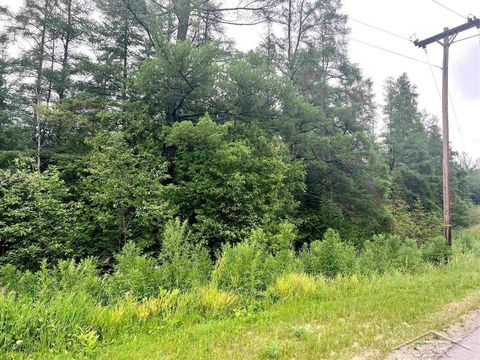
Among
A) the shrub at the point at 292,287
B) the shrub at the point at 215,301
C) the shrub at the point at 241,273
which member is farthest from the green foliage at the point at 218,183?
the shrub at the point at 215,301

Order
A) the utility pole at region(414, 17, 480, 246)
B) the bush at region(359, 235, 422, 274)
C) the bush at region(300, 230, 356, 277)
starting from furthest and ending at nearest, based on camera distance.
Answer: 1. the utility pole at region(414, 17, 480, 246)
2. the bush at region(359, 235, 422, 274)
3. the bush at region(300, 230, 356, 277)

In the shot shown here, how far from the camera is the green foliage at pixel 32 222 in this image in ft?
26.7

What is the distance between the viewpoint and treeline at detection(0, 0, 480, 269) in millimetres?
9578

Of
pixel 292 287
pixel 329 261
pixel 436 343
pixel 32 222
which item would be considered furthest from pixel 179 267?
pixel 32 222

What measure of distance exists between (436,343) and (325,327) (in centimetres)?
117

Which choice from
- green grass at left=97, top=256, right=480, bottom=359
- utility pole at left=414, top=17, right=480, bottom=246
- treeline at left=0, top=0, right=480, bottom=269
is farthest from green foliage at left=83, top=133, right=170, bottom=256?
utility pole at left=414, top=17, right=480, bottom=246

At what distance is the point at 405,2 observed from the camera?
386 inches

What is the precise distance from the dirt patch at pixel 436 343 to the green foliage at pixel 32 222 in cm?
834

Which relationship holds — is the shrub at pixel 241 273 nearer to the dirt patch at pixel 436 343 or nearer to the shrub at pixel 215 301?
the shrub at pixel 215 301

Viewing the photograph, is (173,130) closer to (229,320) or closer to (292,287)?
(292,287)

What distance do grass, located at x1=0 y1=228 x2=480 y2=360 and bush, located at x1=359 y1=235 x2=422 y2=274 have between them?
1.30m

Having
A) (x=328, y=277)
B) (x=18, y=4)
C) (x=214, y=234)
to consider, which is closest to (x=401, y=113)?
(x=214, y=234)

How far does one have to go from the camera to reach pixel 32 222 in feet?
27.3

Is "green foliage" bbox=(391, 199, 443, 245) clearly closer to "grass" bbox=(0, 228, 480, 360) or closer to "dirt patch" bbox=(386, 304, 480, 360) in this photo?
"grass" bbox=(0, 228, 480, 360)
